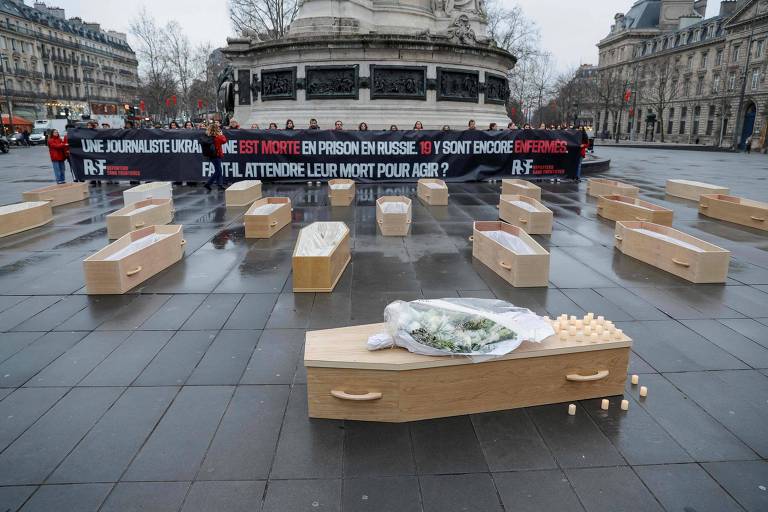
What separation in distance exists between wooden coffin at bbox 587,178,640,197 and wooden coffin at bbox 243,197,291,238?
10.0 metres

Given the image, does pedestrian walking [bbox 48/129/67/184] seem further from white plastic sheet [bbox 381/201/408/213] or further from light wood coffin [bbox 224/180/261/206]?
white plastic sheet [bbox 381/201/408/213]

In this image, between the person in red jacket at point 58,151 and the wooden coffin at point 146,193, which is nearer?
the wooden coffin at point 146,193

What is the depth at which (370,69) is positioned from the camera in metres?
22.9

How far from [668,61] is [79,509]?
351 ft

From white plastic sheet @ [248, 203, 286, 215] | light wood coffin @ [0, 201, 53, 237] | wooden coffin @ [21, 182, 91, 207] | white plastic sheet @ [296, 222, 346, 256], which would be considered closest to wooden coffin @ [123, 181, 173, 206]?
light wood coffin @ [0, 201, 53, 237]

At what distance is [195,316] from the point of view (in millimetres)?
6410

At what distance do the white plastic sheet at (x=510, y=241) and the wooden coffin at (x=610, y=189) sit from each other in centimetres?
783

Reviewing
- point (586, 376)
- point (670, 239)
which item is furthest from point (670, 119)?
point (586, 376)

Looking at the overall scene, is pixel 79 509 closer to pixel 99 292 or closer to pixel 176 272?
pixel 99 292

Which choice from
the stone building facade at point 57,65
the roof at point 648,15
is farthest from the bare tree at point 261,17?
the roof at point 648,15

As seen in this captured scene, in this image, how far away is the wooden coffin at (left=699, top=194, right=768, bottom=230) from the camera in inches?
466

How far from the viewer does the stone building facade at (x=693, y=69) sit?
67812mm

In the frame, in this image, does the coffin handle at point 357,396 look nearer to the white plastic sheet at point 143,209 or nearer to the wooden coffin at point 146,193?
the white plastic sheet at point 143,209

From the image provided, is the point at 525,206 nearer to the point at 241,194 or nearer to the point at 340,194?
the point at 340,194
